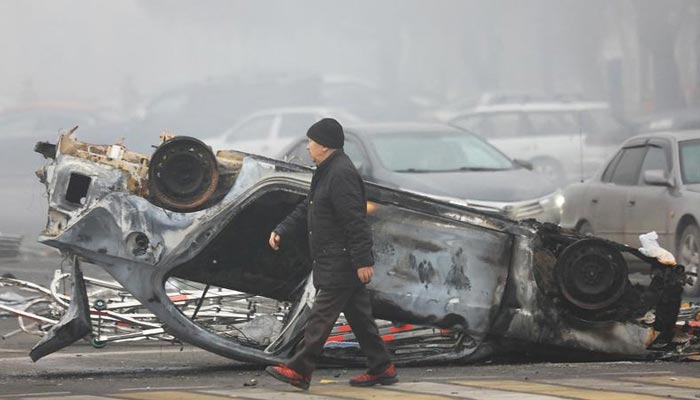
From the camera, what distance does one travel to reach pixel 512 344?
9.09 m

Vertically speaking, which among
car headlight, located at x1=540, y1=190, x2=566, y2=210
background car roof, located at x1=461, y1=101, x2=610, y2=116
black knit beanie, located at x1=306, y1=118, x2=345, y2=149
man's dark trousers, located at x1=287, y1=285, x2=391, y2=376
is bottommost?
man's dark trousers, located at x1=287, y1=285, x2=391, y2=376

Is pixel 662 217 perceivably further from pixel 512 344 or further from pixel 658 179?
pixel 512 344

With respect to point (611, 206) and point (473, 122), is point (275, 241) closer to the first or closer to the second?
point (611, 206)

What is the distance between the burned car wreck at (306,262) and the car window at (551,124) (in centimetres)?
1864

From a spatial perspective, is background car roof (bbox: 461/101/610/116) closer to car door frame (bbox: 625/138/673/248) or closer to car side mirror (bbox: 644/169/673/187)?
car door frame (bbox: 625/138/673/248)

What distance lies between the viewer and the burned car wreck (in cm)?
868

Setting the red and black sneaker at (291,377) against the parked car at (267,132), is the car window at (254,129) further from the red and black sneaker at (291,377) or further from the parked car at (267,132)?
the red and black sneaker at (291,377)

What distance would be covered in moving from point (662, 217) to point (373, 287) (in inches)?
Result: 245

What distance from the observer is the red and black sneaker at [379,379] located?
813 cm

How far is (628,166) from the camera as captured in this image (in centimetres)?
1574

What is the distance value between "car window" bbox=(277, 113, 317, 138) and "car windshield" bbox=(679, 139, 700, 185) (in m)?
12.8

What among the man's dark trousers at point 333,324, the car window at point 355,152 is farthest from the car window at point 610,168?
the man's dark trousers at point 333,324

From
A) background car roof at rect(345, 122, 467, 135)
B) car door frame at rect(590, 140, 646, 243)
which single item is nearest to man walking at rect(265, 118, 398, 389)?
car door frame at rect(590, 140, 646, 243)

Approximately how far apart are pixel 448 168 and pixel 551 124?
11.7m
